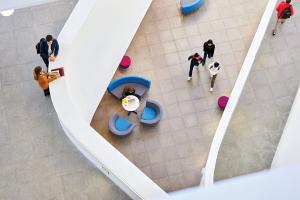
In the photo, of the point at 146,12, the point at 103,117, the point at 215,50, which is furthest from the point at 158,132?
the point at 146,12

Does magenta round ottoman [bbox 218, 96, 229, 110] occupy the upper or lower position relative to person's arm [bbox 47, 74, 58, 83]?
lower

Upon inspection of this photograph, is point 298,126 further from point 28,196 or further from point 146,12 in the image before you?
point 146,12

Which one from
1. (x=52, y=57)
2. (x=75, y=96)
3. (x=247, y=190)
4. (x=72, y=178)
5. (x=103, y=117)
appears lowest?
(x=103, y=117)

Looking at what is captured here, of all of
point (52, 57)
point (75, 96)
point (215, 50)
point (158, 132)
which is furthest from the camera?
point (215, 50)

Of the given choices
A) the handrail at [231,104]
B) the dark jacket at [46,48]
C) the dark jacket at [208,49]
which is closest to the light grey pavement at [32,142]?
the dark jacket at [46,48]

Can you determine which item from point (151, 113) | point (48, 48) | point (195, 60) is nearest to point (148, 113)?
point (151, 113)

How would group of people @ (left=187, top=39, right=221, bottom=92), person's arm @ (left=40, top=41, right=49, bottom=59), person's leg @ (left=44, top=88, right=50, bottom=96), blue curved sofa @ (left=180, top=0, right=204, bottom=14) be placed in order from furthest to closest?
blue curved sofa @ (left=180, top=0, right=204, bottom=14) < group of people @ (left=187, top=39, right=221, bottom=92) < person's leg @ (left=44, top=88, right=50, bottom=96) < person's arm @ (left=40, top=41, right=49, bottom=59)

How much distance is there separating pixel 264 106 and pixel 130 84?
13.3 feet

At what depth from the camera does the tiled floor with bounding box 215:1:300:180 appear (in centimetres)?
1106

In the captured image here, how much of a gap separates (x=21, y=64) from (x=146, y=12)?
5.62 m

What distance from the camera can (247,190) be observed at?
9.25 feet

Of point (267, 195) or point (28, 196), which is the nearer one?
point (267, 195)

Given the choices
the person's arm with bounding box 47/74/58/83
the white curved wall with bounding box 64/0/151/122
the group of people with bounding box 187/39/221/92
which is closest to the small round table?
the white curved wall with bounding box 64/0/151/122

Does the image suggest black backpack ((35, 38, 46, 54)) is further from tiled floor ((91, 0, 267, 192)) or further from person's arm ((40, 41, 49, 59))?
tiled floor ((91, 0, 267, 192))
